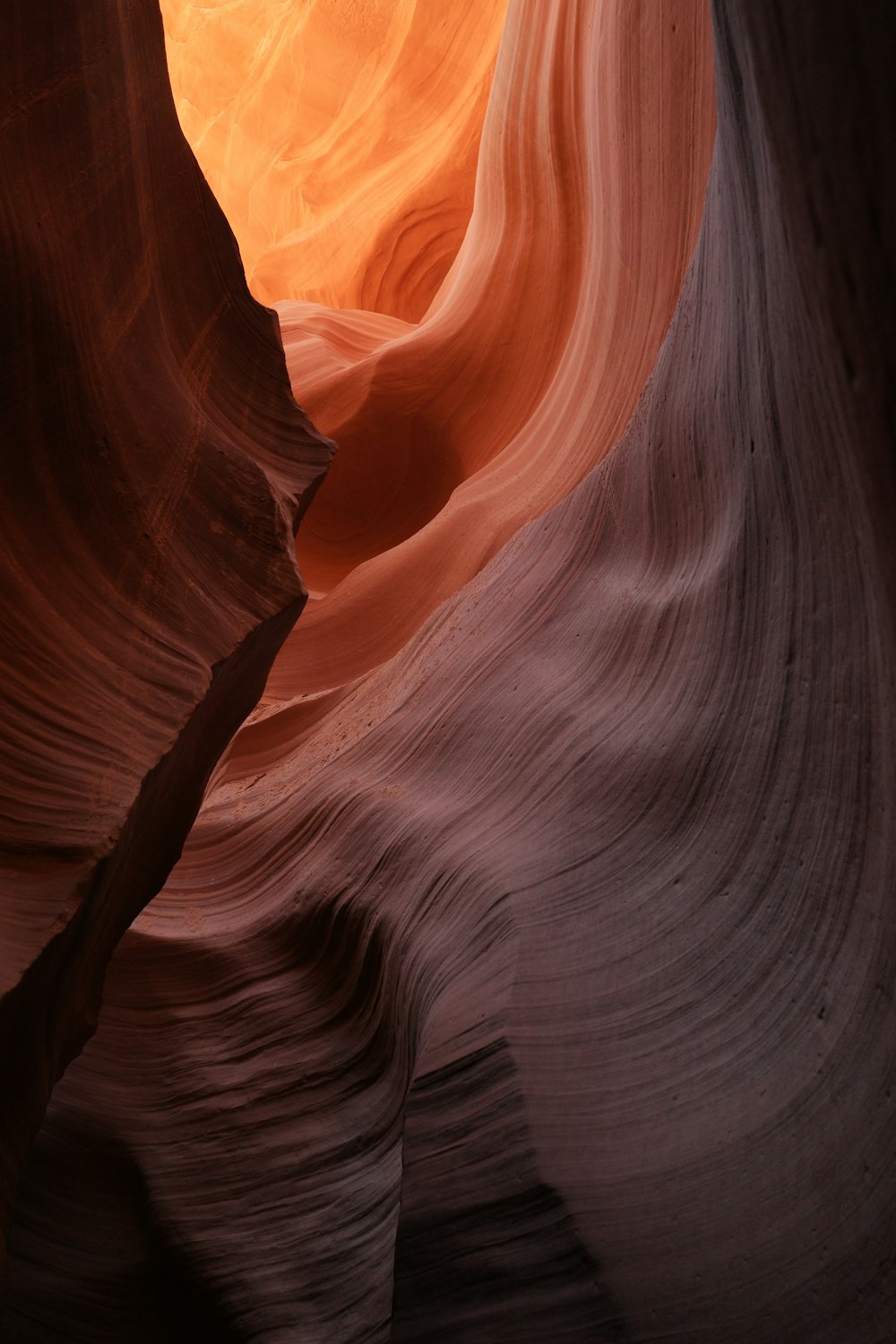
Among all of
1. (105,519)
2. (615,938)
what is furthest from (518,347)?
(615,938)

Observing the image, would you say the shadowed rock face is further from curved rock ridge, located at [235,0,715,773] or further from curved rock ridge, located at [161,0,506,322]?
curved rock ridge, located at [161,0,506,322]

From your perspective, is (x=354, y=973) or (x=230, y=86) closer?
(x=354, y=973)

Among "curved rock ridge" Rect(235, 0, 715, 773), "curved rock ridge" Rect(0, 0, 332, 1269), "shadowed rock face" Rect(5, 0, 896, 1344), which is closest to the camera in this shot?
"shadowed rock face" Rect(5, 0, 896, 1344)

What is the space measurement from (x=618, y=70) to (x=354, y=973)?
1829 mm

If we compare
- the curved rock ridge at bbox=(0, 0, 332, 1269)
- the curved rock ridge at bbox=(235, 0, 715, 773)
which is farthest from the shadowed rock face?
the curved rock ridge at bbox=(235, 0, 715, 773)

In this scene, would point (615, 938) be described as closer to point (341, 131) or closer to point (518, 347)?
point (518, 347)

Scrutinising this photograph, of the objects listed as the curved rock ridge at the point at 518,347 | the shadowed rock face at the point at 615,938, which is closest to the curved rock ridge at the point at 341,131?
the curved rock ridge at the point at 518,347

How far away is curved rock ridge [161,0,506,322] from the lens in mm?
3752

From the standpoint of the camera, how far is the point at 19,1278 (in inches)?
52.8

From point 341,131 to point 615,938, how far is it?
152 inches

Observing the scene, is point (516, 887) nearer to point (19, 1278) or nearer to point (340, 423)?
point (19, 1278)

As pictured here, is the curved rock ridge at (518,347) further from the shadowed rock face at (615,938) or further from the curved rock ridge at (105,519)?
the curved rock ridge at (105,519)

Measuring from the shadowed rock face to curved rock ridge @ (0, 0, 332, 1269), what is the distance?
0.29m

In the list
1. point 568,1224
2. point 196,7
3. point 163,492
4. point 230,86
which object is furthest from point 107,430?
point 196,7
